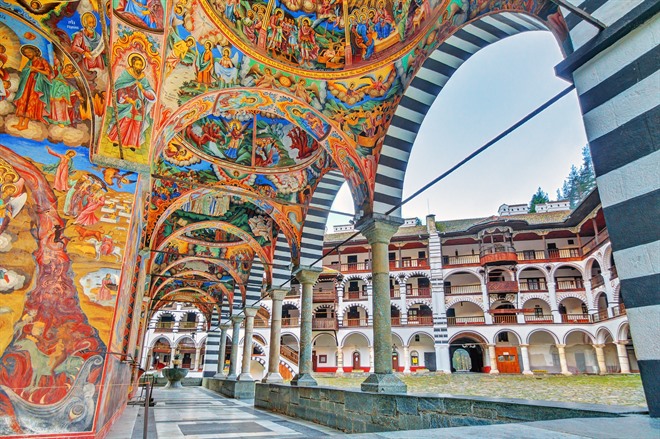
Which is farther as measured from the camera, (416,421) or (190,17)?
(190,17)

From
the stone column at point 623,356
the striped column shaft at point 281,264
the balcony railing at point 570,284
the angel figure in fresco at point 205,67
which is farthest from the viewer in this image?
Answer: the balcony railing at point 570,284

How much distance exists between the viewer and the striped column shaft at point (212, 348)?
23969 mm

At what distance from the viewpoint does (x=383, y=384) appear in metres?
6.36

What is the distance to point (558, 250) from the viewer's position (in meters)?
28.7

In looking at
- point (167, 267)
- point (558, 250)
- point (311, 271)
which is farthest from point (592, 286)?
point (167, 267)

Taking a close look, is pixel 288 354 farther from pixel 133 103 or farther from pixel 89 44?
pixel 89 44

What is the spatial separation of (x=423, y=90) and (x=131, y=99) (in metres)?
4.69

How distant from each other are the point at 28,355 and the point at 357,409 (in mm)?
4506

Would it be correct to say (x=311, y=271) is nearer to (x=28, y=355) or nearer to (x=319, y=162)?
(x=319, y=162)

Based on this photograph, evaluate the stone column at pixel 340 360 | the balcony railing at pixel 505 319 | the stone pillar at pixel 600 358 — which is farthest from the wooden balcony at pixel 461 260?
the stone column at pixel 340 360

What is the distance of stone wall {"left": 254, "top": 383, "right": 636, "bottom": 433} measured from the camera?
135 inches

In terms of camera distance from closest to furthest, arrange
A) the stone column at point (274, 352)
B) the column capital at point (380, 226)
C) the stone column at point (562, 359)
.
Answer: the column capital at point (380, 226)
the stone column at point (274, 352)
the stone column at point (562, 359)

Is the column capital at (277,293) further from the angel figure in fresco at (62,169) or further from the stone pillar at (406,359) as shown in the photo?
the stone pillar at (406,359)

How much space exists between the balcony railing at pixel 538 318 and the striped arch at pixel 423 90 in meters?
24.2
